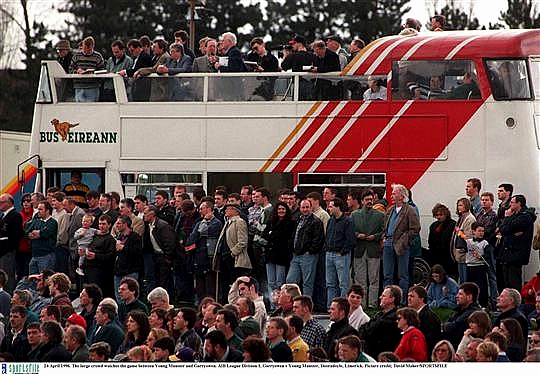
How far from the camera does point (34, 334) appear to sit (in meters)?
13.4

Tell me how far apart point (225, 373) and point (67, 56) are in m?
10.1

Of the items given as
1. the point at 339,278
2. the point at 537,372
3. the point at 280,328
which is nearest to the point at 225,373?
the point at 280,328

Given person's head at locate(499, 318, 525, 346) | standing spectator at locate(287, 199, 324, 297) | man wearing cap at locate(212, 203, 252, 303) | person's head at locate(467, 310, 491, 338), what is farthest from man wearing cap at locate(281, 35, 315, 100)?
person's head at locate(499, 318, 525, 346)

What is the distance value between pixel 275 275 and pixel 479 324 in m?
5.70

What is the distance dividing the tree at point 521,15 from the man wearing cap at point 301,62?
10.1 metres

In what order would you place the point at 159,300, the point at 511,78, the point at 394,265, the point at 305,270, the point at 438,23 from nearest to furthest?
the point at 159,300
the point at 305,270
the point at 394,265
the point at 511,78
the point at 438,23

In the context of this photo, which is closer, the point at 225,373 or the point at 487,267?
the point at 225,373

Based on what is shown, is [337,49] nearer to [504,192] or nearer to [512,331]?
[504,192]

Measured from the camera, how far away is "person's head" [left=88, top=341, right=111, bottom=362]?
12383mm

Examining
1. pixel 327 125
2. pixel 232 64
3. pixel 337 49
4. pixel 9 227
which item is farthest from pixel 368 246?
pixel 9 227

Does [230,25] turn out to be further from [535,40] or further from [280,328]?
[280,328]

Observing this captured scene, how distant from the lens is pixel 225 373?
1182 centimetres

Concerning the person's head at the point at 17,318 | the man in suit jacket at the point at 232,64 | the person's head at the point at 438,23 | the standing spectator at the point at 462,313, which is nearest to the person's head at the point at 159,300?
the person's head at the point at 17,318

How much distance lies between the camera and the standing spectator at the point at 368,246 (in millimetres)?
17906
